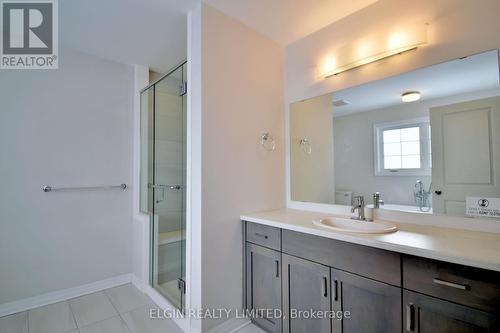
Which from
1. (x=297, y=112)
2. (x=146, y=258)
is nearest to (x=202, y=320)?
(x=146, y=258)

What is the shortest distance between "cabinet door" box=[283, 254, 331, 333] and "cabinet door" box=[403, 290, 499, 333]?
40cm

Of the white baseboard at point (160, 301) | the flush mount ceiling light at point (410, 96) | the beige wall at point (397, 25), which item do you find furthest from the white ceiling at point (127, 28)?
the white baseboard at point (160, 301)

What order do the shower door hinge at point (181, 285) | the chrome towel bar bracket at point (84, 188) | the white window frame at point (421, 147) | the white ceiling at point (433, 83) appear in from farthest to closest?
the chrome towel bar bracket at point (84, 188), the shower door hinge at point (181, 285), the white window frame at point (421, 147), the white ceiling at point (433, 83)

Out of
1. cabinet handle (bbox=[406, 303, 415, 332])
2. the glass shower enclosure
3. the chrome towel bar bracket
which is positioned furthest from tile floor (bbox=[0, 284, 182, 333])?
cabinet handle (bbox=[406, 303, 415, 332])

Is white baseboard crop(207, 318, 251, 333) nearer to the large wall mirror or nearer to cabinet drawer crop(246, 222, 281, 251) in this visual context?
cabinet drawer crop(246, 222, 281, 251)

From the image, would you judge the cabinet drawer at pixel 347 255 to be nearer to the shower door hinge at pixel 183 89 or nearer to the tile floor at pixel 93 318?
the tile floor at pixel 93 318

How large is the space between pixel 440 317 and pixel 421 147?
96 centimetres

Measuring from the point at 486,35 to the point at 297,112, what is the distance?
1.27m

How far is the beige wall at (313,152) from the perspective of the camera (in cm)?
199

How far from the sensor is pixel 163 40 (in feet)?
7.02

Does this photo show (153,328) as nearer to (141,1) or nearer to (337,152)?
(337,152)

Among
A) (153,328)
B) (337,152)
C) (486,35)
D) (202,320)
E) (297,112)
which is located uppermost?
(486,35)

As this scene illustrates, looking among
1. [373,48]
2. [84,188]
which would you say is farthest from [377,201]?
[84,188]

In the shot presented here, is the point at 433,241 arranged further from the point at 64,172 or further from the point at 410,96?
the point at 64,172
